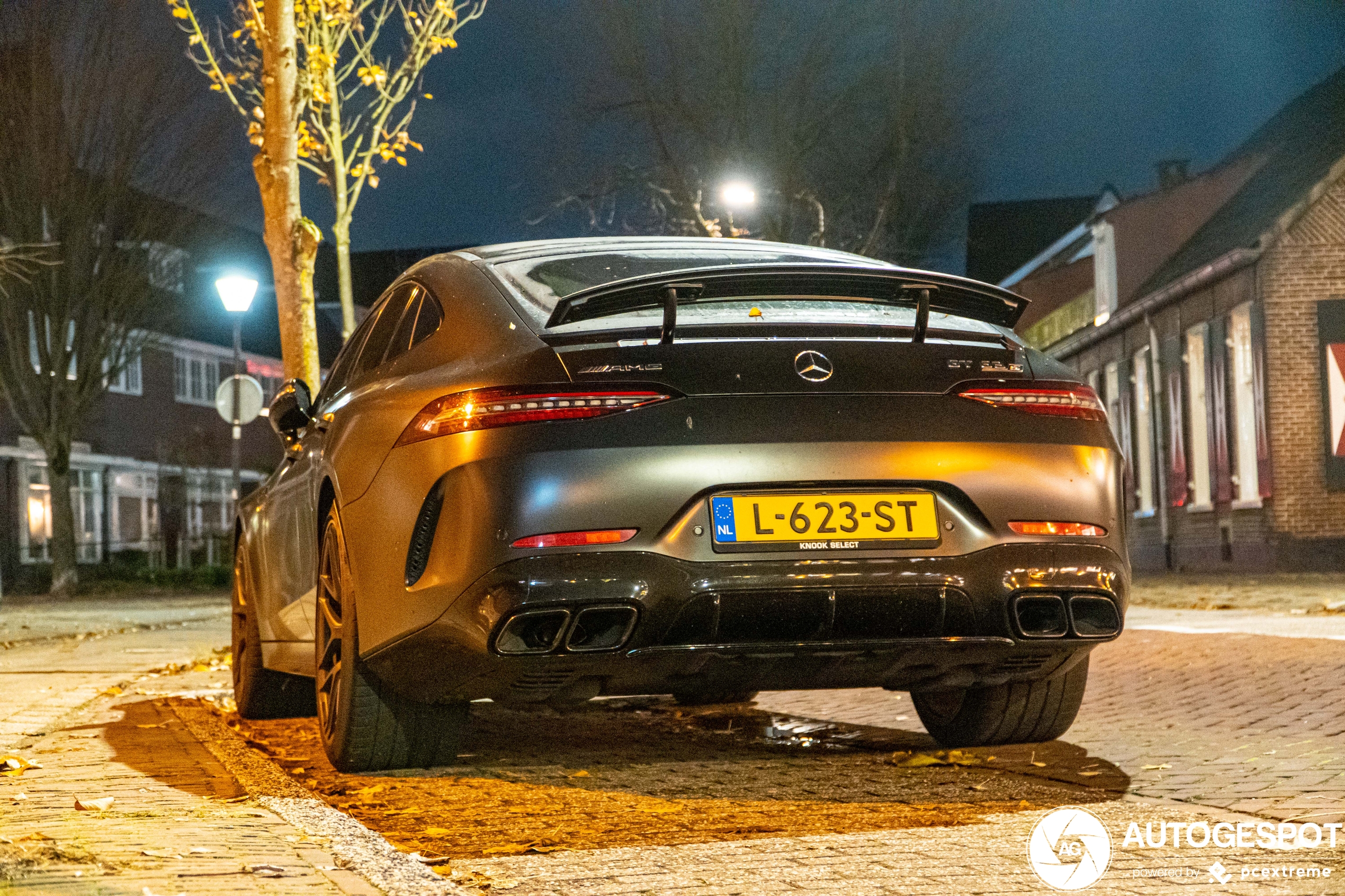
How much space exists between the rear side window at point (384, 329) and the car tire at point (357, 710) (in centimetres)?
66

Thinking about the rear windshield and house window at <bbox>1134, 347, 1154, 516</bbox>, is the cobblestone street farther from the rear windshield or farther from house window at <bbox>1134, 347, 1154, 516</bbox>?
house window at <bbox>1134, 347, 1154, 516</bbox>

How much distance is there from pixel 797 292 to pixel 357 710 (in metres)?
1.76

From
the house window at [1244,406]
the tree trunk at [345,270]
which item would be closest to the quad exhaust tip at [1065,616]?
the tree trunk at [345,270]

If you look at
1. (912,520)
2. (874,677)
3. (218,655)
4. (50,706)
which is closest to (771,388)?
(912,520)

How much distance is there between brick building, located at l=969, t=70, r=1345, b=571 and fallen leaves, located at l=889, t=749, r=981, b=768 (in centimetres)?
2055

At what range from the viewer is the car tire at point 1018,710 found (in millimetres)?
5656

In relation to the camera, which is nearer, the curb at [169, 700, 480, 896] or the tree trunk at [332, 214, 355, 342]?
the curb at [169, 700, 480, 896]

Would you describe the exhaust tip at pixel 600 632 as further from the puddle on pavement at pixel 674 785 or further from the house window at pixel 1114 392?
the house window at pixel 1114 392

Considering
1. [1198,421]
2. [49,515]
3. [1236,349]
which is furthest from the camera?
[49,515]

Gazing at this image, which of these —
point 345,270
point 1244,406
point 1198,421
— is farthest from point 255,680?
point 1198,421

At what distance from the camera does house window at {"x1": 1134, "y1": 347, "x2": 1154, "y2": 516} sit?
3281cm

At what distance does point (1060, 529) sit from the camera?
4.77m

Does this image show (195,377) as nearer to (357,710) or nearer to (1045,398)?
(357,710)

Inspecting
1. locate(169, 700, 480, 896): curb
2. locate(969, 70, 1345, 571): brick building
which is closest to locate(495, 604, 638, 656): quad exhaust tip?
locate(169, 700, 480, 896): curb
